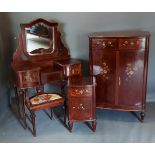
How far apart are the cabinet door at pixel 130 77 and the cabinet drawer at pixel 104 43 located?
11cm

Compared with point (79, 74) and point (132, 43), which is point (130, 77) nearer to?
point (132, 43)

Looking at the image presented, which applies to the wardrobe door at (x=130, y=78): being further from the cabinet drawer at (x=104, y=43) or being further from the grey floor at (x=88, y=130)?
the grey floor at (x=88, y=130)

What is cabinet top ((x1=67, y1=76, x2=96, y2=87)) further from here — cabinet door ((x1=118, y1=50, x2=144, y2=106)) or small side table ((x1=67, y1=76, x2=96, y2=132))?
cabinet door ((x1=118, y1=50, x2=144, y2=106))

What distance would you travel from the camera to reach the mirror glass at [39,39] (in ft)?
8.55

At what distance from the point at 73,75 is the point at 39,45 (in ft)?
1.58

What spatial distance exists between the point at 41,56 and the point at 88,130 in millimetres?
924

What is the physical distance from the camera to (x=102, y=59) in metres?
2.55

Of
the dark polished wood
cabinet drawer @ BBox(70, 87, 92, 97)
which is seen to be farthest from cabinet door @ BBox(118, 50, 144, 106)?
cabinet drawer @ BBox(70, 87, 92, 97)

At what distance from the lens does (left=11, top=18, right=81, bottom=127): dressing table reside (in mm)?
2529

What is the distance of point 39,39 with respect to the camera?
8.73 feet

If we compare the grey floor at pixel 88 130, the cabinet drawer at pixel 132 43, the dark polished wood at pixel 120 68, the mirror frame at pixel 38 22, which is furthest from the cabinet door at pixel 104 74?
the mirror frame at pixel 38 22

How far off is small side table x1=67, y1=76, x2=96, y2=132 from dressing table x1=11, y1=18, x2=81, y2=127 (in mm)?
198

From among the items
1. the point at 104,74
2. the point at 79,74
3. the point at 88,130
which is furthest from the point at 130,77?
the point at 88,130
